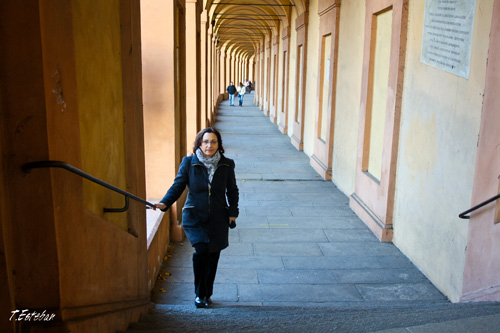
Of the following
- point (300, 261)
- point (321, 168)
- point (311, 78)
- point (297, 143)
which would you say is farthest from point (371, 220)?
point (297, 143)

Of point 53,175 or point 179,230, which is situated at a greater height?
point 53,175

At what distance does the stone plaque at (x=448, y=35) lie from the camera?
4836 mm

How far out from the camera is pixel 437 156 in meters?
5.47

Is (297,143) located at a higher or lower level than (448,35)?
lower

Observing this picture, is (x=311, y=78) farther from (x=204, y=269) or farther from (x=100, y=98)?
(x=100, y=98)

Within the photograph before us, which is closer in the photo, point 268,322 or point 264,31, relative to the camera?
point 268,322

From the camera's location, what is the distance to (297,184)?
1057 centimetres

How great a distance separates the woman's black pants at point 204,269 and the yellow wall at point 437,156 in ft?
7.70

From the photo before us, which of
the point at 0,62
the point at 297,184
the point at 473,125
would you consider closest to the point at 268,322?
the point at 0,62

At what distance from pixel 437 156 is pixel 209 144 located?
2627 mm

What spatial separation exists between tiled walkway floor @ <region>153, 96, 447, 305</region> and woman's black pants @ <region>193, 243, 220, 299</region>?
1.13 ft

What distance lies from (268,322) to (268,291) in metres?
1.84

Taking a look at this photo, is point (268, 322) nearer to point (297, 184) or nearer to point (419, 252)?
point (419, 252)

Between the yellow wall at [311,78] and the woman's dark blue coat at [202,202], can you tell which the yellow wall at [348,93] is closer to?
the yellow wall at [311,78]
